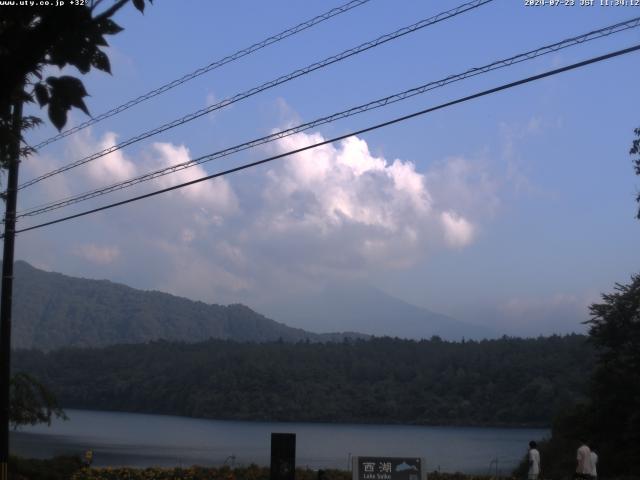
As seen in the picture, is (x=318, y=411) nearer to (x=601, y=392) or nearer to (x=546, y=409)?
(x=546, y=409)

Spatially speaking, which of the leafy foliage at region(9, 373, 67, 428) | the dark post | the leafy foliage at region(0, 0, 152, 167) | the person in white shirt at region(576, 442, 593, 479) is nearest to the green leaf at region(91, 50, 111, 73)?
the leafy foliage at region(0, 0, 152, 167)

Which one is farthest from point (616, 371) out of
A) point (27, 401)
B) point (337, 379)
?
point (337, 379)

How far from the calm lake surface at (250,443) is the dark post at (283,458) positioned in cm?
2053

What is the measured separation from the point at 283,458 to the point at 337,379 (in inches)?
3910

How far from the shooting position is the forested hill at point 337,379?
82.9 meters

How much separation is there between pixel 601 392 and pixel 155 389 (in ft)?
314

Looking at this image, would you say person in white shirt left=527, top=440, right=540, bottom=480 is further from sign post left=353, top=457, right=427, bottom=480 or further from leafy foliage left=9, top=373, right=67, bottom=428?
leafy foliage left=9, top=373, right=67, bottom=428

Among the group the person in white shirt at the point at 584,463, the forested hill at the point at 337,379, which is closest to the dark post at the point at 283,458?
the person in white shirt at the point at 584,463

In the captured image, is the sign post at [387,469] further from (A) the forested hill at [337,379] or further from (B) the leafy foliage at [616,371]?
(A) the forested hill at [337,379]

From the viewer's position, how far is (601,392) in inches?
1352

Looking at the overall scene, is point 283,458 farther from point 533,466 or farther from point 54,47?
point 54,47

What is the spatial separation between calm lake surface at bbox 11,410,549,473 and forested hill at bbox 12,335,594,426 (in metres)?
3.83

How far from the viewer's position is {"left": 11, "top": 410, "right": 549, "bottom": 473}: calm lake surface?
44594 mm

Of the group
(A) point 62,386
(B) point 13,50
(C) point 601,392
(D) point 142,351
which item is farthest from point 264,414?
(B) point 13,50
